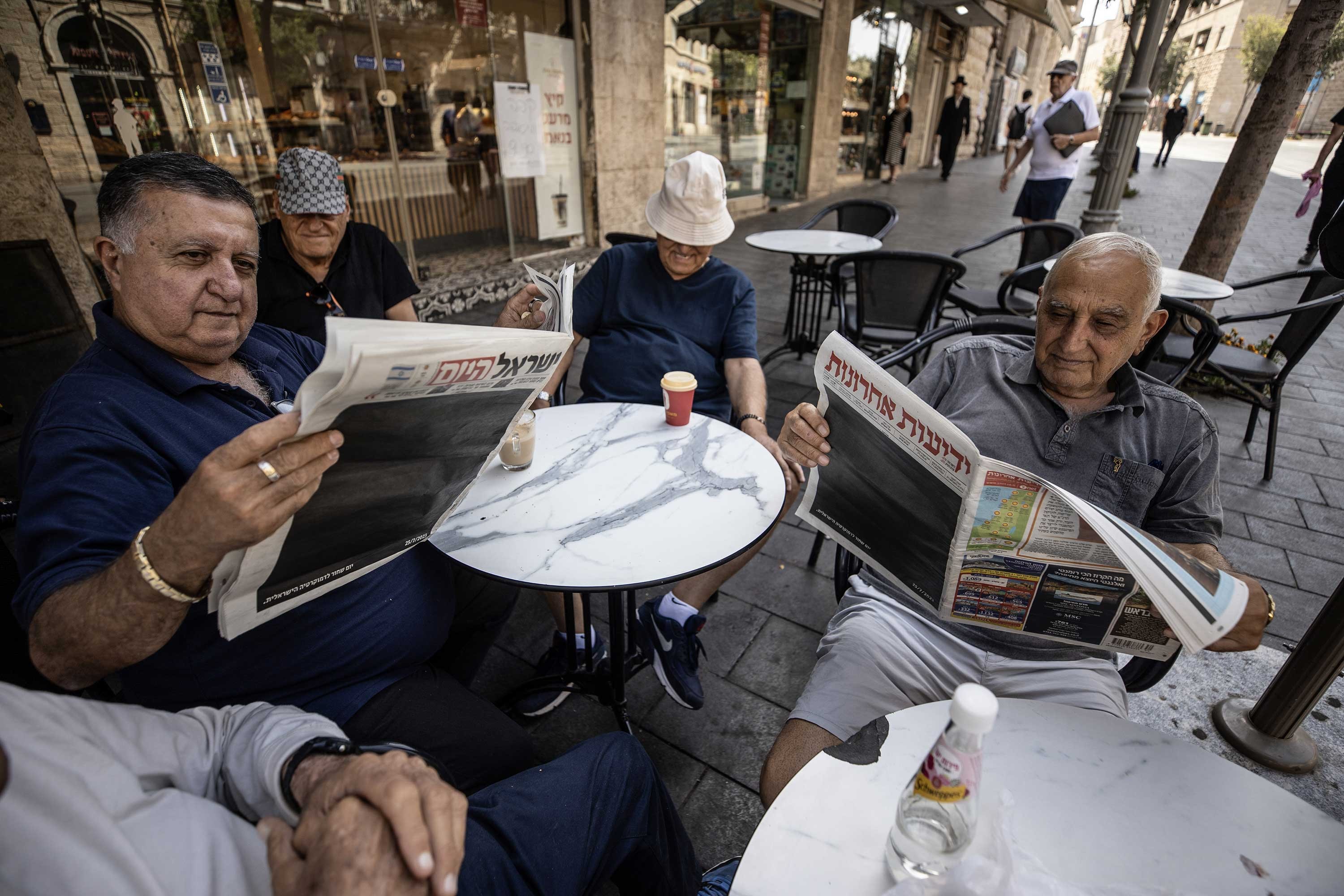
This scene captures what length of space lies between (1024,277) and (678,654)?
310 cm

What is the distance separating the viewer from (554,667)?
6.28 feet

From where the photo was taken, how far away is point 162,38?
138 inches

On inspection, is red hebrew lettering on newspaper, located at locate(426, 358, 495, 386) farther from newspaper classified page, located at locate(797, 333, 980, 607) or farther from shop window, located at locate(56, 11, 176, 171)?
shop window, located at locate(56, 11, 176, 171)

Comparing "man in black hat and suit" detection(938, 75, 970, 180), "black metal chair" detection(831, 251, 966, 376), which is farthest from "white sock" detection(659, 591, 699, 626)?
"man in black hat and suit" detection(938, 75, 970, 180)

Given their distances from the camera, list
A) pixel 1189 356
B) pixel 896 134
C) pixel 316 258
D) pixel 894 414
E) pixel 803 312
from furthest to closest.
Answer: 1. pixel 896 134
2. pixel 803 312
3. pixel 1189 356
4. pixel 316 258
5. pixel 894 414

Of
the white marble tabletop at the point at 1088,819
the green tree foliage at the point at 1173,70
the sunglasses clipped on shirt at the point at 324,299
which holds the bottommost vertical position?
the white marble tabletop at the point at 1088,819

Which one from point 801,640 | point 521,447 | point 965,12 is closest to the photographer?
point 521,447

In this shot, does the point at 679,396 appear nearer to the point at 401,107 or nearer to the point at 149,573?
the point at 149,573

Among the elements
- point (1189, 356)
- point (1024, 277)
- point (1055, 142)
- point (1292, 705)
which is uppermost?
point (1055, 142)

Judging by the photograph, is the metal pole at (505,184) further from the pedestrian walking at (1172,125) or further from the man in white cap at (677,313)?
the pedestrian walking at (1172,125)

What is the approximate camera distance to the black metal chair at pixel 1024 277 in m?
3.52

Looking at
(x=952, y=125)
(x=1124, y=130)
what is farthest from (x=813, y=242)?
(x=952, y=125)

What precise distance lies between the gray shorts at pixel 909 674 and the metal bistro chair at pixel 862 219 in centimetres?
345

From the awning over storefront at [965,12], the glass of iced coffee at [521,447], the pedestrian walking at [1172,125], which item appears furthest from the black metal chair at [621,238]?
the pedestrian walking at [1172,125]
